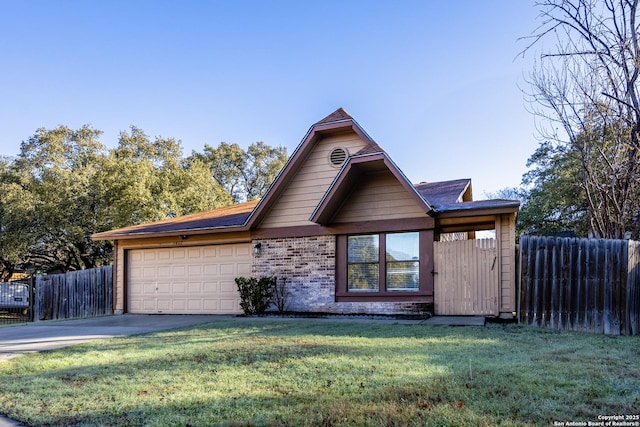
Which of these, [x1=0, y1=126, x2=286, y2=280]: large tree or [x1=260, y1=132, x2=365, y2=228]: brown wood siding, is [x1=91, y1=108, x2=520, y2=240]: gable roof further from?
[x1=0, y1=126, x2=286, y2=280]: large tree

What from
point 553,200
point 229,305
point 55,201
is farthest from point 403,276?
point 55,201

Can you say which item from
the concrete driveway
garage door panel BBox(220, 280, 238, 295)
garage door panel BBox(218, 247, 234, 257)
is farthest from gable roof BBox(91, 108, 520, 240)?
the concrete driveway

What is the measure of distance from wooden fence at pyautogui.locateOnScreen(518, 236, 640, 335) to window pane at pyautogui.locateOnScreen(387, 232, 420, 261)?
263 cm

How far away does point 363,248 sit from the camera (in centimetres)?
1255

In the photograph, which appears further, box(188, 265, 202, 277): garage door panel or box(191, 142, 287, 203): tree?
box(191, 142, 287, 203): tree

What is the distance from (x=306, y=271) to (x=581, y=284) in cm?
673

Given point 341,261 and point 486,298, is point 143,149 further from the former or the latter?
point 486,298

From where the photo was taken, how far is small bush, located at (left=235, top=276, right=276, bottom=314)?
13.0 meters

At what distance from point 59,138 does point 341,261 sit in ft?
75.5

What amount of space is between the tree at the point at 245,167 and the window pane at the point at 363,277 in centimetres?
2814

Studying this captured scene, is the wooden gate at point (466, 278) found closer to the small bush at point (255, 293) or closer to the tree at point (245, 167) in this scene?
the small bush at point (255, 293)

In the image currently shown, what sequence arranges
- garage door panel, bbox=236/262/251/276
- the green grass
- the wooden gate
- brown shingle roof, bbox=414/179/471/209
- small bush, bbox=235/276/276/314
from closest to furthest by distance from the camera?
the green grass < the wooden gate < brown shingle roof, bbox=414/179/471/209 < small bush, bbox=235/276/276/314 < garage door panel, bbox=236/262/251/276

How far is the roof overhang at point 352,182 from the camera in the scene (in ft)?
36.7

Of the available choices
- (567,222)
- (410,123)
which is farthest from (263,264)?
(567,222)
